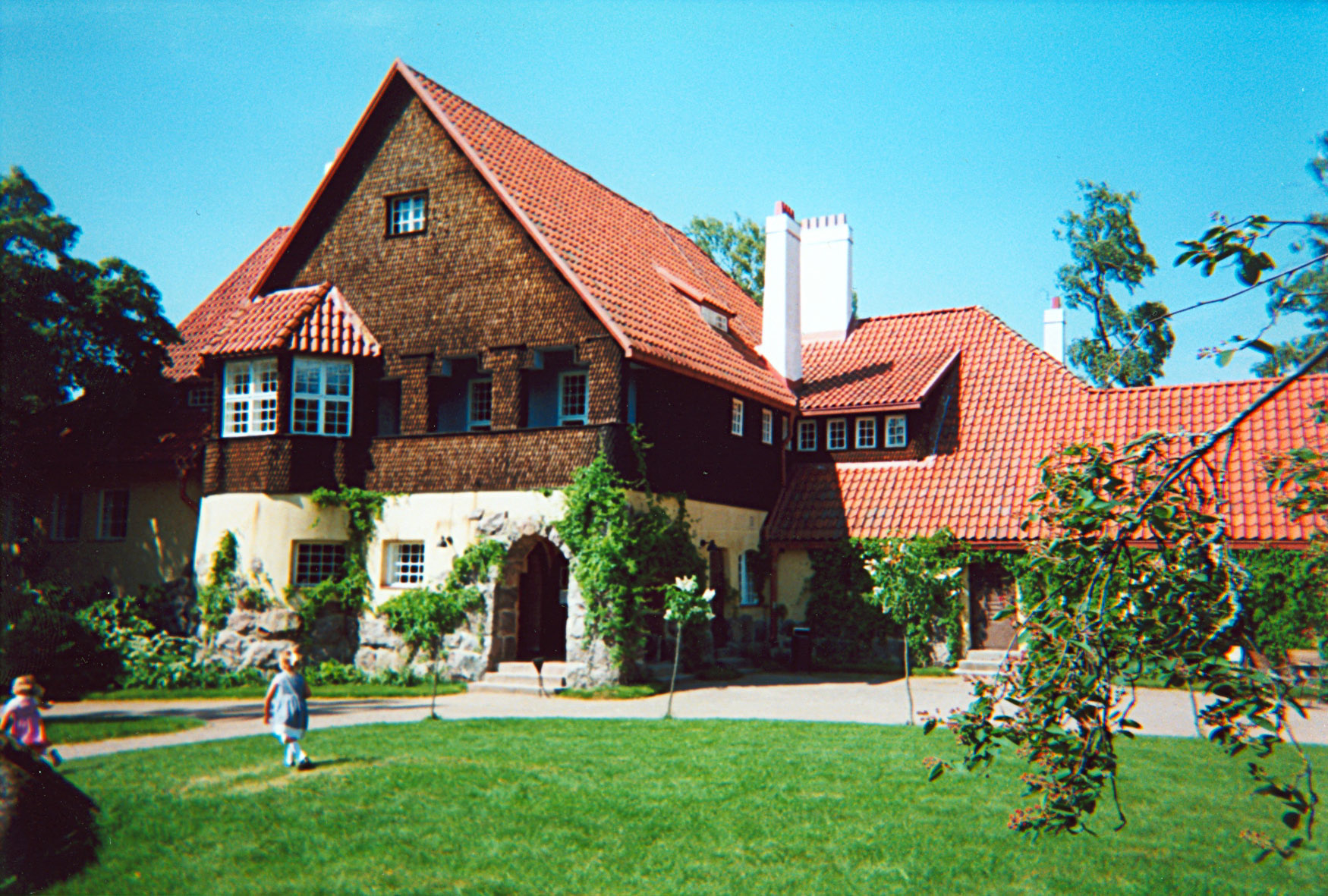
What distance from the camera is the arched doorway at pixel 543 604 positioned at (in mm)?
21203

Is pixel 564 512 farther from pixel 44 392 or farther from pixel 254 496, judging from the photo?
pixel 44 392

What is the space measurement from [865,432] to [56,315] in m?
17.1

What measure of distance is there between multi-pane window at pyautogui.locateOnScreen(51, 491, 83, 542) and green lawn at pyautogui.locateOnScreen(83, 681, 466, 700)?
270 inches

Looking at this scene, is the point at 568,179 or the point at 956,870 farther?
the point at 568,179

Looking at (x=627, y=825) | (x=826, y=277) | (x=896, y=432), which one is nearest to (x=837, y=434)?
(x=896, y=432)

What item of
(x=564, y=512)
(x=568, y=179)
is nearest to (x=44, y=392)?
(x=564, y=512)

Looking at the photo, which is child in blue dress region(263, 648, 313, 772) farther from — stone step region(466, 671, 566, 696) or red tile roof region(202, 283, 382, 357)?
red tile roof region(202, 283, 382, 357)

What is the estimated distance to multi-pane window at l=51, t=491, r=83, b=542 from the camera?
23.1m

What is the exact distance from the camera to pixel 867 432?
24750 millimetres

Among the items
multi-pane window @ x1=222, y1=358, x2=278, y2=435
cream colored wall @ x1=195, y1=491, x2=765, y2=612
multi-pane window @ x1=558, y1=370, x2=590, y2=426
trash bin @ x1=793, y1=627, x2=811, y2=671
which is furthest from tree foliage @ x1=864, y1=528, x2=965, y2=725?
multi-pane window @ x1=222, y1=358, x2=278, y2=435

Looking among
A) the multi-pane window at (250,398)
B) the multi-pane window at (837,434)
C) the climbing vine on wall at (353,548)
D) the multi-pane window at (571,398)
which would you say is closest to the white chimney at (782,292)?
the multi-pane window at (837,434)

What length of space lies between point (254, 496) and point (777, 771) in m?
12.8

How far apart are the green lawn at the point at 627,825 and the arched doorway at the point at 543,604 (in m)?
8.90

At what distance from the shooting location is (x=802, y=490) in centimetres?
2431
